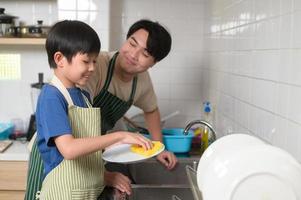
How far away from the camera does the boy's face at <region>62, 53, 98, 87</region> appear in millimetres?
1073

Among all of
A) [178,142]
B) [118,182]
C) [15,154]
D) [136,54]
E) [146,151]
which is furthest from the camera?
[15,154]

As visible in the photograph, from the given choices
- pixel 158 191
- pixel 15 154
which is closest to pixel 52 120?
pixel 158 191

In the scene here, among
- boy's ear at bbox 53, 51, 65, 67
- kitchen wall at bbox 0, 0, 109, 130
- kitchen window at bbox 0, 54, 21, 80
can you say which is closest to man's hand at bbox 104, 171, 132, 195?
boy's ear at bbox 53, 51, 65, 67

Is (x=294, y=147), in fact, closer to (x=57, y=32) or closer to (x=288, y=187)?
(x=288, y=187)

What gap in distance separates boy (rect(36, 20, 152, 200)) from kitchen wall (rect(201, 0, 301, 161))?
407 mm

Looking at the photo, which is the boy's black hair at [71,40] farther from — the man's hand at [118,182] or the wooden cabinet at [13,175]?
the wooden cabinet at [13,175]

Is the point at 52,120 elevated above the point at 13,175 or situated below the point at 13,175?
above

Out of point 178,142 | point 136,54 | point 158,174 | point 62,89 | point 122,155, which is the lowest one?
point 158,174

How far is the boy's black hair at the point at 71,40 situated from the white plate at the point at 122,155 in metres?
Result: 0.29

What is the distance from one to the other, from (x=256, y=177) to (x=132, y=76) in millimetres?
1050

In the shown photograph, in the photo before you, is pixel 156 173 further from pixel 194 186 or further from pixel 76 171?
pixel 194 186

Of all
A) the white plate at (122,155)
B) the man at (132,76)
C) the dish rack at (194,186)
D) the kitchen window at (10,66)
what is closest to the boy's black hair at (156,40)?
the man at (132,76)

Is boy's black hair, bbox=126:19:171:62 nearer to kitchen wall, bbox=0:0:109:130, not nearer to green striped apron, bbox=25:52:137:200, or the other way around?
green striped apron, bbox=25:52:137:200

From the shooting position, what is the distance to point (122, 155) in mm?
1012
